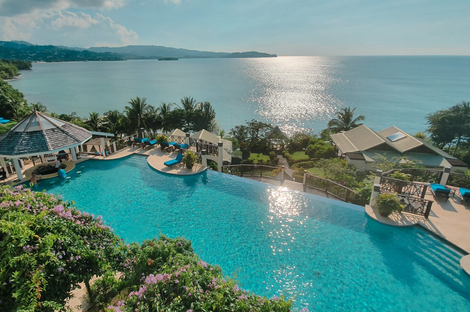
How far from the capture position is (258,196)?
13188mm

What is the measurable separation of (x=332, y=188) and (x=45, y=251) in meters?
12.8

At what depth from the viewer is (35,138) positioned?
14.0m

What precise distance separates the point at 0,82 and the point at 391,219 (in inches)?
2510

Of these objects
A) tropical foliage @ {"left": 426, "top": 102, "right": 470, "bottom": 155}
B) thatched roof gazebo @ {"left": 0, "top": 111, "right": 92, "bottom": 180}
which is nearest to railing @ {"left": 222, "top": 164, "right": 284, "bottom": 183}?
thatched roof gazebo @ {"left": 0, "top": 111, "right": 92, "bottom": 180}

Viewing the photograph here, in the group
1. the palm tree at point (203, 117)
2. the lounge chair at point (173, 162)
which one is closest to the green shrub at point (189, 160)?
the lounge chair at point (173, 162)

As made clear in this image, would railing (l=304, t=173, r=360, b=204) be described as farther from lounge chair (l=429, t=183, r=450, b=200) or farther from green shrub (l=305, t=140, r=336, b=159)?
green shrub (l=305, t=140, r=336, b=159)

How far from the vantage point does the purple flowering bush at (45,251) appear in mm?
4262

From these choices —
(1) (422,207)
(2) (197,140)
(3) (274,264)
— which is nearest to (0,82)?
(2) (197,140)

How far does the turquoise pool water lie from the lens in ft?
25.0

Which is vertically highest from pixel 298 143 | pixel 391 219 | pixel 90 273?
pixel 90 273

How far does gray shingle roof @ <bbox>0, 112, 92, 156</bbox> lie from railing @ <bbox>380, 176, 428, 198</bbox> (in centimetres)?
1782

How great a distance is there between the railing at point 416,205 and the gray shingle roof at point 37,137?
60.6 ft

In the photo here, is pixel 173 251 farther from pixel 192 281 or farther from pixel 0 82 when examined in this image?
pixel 0 82

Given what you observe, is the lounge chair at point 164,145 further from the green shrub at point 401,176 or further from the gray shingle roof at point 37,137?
the green shrub at point 401,176
